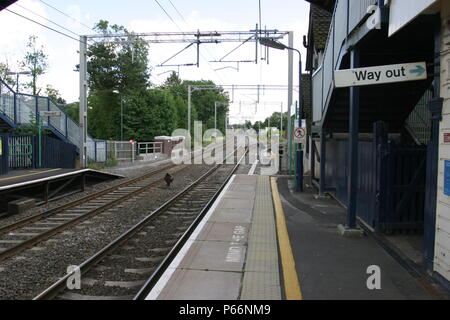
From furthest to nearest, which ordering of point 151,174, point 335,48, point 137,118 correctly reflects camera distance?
point 137,118
point 151,174
point 335,48

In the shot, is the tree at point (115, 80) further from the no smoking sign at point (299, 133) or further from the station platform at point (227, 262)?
the station platform at point (227, 262)

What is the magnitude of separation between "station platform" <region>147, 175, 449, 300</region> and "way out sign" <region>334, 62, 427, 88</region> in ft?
8.75

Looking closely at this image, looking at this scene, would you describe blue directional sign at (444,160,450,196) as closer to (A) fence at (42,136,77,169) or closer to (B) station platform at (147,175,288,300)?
(B) station platform at (147,175,288,300)

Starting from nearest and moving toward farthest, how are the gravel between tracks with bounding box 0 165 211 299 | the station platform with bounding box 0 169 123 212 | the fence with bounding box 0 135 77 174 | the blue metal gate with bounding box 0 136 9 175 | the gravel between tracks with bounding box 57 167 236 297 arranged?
the gravel between tracks with bounding box 57 167 236 297 → the gravel between tracks with bounding box 0 165 211 299 → the station platform with bounding box 0 169 123 212 → the blue metal gate with bounding box 0 136 9 175 → the fence with bounding box 0 135 77 174

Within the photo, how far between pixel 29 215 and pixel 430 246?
30.1 feet

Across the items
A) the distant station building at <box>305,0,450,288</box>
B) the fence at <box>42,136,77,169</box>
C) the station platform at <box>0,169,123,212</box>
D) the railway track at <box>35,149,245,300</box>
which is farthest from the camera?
the fence at <box>42,136,77,169</box>

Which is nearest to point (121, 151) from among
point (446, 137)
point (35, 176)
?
point (35, 176)

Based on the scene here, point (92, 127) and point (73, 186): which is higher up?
point (92, 127)

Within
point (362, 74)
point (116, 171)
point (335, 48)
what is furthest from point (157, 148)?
point (362, 74)

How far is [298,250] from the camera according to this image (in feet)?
21.7

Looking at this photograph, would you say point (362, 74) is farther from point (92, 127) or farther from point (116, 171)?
point (92, 127)

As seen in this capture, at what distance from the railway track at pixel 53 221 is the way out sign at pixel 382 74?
6.21 m

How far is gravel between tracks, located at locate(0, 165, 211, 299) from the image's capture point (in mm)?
5758

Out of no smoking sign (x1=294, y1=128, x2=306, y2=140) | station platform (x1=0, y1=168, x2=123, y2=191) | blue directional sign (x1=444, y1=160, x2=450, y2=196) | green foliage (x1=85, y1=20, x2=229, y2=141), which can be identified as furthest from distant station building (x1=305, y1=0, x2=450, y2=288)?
green foliage (x1=85, y1=20, x2=229, y2=141)
